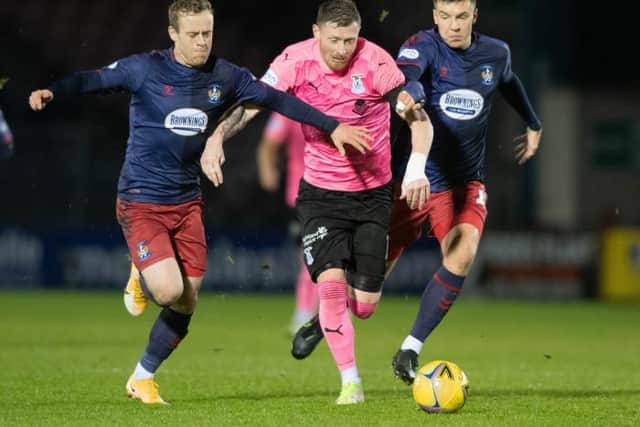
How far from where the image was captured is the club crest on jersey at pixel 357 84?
7535 millimetres

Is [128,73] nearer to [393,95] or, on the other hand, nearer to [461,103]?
[393,95]

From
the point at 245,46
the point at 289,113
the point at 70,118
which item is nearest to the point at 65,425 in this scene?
the point at 289,113

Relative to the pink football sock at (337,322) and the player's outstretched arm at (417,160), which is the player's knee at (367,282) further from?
the player's outstretched arm at (417,160)

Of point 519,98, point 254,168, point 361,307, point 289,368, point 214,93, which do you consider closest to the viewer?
point 214,93

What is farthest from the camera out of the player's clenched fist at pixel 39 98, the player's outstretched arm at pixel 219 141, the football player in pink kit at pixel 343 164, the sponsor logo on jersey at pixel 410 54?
the sponsor logo on jersey at pixel 410 54

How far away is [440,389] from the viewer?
6871 mm

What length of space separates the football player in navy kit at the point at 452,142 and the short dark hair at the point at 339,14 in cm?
61

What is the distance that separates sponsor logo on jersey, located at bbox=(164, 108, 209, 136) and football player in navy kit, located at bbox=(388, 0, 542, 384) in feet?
4.03

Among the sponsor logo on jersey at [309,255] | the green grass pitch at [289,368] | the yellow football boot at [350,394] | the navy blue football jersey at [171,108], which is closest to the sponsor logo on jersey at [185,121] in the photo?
the navy blue football jersey at [171,108]

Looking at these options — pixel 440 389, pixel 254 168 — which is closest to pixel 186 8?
pixel 440 389

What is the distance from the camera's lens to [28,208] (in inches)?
722

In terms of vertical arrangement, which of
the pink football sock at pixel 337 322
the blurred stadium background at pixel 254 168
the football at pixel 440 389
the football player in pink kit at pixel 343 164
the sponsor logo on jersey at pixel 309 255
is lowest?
the blurred stadium background at pixel 254 168

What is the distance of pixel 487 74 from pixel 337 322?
6.06 feet

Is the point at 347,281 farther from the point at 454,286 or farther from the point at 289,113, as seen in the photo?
the point at 289,113
